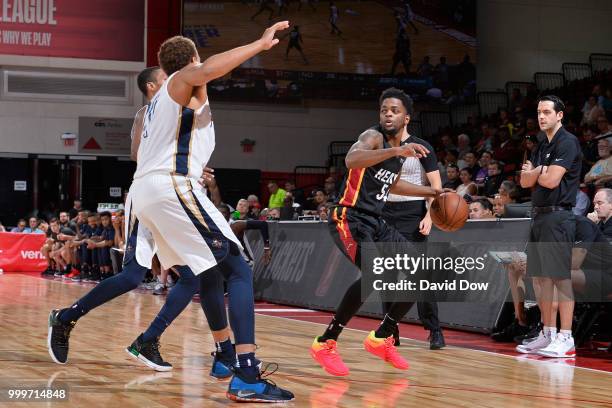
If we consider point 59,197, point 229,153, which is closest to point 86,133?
point 59,197

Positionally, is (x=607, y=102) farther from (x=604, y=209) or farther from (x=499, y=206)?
(x=604, y=209)

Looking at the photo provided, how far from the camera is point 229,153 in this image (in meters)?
23.5

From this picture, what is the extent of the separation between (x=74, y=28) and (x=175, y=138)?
19.3m

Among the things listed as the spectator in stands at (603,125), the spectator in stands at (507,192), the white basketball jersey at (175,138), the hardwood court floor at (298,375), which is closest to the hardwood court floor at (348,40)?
the spectator in stands at (603,125)

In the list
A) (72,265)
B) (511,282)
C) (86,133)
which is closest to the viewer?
(511,282)

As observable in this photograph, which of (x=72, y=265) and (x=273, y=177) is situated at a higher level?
(x=273, y=177)

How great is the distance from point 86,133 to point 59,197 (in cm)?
215

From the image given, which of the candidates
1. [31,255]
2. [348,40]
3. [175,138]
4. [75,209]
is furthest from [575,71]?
[175,138]

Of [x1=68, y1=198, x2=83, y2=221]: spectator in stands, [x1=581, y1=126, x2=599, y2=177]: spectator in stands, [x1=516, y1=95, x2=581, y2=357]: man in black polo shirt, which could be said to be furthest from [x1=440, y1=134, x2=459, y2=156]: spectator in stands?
[x1=516, y1=95, x2=581, y2=357]: man in black polo shirt

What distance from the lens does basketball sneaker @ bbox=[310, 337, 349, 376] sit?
17.9ft

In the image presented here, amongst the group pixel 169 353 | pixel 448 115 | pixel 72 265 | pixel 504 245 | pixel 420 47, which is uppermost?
pixel 420 47

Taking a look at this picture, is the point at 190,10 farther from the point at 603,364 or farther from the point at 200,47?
the point at 603,364

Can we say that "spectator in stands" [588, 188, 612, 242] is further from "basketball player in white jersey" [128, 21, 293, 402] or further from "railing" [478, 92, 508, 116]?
"railing" [478, 92, 508, 116]

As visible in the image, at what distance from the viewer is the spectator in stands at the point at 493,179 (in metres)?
13.6
